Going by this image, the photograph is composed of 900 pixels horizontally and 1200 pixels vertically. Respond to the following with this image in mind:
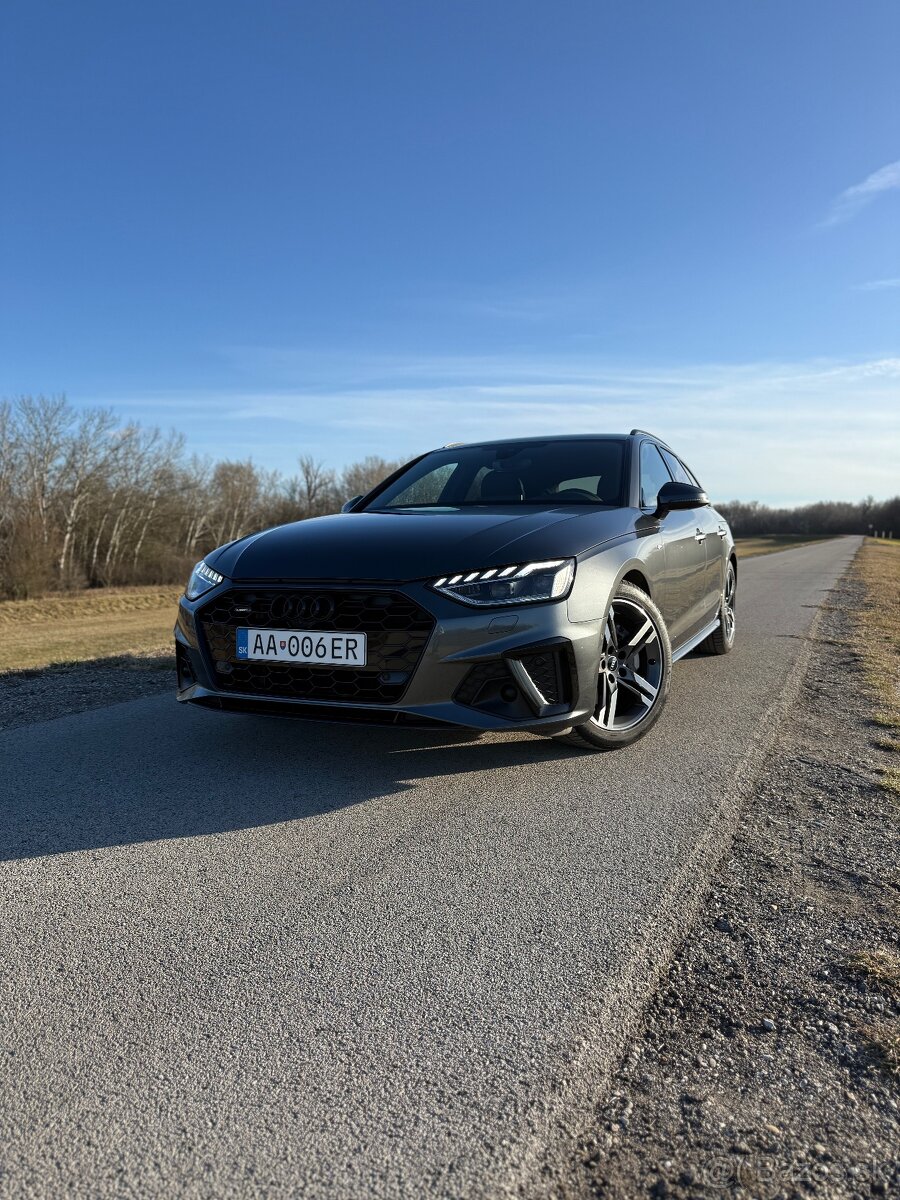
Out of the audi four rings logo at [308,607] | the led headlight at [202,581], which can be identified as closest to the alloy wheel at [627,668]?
the audi four rings logo at [308,607]

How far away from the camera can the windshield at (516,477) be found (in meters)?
4.64

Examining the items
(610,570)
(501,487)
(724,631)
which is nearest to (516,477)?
(501,487)

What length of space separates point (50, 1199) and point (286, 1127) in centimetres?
38

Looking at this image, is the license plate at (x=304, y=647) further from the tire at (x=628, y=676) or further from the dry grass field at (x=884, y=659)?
the dry grass field at (x=884, y=659)

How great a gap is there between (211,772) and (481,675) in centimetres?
128

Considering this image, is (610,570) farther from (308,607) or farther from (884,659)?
(884,659)

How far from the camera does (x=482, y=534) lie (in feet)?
11.8

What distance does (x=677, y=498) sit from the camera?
182 inches

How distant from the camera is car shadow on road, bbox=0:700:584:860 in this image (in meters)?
2.97

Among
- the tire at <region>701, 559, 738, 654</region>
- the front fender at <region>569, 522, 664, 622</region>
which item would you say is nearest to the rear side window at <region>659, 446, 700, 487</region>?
the tire at <region>701, 559, 738, 654</region>

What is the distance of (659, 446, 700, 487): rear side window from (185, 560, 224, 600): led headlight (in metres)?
3.35

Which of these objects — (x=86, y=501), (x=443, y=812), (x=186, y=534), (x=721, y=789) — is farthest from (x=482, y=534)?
(x=186, y=534)

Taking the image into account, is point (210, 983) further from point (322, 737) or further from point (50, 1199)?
point (322, 737)

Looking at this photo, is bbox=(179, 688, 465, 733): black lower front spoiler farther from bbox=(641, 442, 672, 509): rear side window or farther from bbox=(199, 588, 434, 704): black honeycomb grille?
bbox=(641, 442, 672, 509): rear side window
